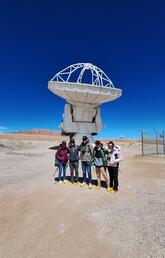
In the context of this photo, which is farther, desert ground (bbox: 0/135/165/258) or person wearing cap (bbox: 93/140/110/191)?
person wearing cap (bbox: 93/140/110/191)

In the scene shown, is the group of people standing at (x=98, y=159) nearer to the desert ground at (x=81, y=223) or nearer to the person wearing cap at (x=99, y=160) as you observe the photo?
the person wearing cap at (x=99, y=160)

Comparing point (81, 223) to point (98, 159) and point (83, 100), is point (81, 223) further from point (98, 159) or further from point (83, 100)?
point (83, 100)

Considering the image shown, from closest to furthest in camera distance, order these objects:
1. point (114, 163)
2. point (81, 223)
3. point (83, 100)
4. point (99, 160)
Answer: point (81, 223)
point (114, 163)
point (99, 160)
point (83, 100)

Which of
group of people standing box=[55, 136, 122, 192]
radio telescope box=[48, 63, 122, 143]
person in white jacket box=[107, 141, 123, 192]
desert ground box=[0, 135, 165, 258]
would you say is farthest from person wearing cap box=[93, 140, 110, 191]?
radio telescope box=[48, 63, 122, 143]

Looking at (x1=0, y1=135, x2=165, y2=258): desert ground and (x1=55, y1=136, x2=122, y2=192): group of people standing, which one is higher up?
(x1=55, y1=136, x2=122, y2=192): group of people standing

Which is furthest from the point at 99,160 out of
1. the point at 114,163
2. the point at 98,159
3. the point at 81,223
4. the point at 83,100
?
the point at 83,100

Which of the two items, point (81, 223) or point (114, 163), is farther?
point (114, 163)

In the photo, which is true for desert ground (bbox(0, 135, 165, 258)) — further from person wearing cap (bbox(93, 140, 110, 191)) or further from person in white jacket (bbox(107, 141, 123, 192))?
person wearing cap (bbox(93, 140, 110, 191))

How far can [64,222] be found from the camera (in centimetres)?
337

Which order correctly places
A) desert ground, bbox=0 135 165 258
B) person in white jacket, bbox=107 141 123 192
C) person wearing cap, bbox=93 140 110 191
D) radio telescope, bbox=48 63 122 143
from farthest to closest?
radio telescope, bbox=48 63 122 143 → person wearing cap, bbox=93 140 110 191 → person in white jacket, bbox=107 141 123 192 → desert ground, bbox=0 135 165 258

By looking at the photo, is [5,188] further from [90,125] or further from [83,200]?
[90,125]

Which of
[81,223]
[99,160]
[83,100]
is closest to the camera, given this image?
[81,223]

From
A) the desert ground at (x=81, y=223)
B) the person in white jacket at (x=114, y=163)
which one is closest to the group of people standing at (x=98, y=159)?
the person in white jacket at (x=114, y=163)

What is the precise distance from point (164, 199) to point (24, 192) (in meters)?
3.93
